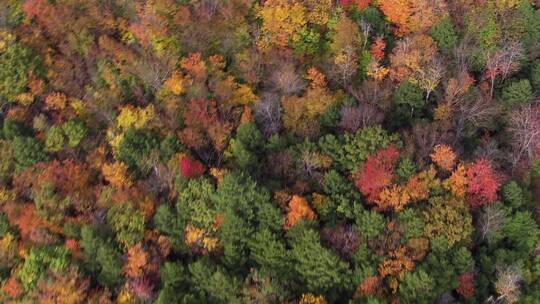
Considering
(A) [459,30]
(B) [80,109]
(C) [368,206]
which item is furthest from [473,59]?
(B) [80,109]

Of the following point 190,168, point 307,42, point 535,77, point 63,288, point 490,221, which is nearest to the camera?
point 63,288

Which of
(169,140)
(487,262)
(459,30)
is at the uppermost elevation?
(459,30)

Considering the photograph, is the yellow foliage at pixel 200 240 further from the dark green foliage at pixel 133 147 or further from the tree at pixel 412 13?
the tree at pixel 412 13

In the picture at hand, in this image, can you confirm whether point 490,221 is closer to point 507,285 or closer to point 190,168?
point 507,285

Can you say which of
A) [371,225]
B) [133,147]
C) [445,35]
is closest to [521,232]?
[371,225]

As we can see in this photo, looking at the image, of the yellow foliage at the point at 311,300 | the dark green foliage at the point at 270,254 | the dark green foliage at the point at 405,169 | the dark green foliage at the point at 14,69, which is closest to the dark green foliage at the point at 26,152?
the dark green foliage at the point at 14,69

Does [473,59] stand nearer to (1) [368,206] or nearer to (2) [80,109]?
(1) [368,206]
